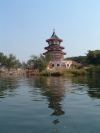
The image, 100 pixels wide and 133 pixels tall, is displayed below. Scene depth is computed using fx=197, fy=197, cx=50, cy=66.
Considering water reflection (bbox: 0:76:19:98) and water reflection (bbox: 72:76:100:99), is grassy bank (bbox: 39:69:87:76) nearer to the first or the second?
water reflection (bbox: 72:76:100:99)

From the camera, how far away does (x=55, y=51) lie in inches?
2485

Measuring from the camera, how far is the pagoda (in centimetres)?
6231

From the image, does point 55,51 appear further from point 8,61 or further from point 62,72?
point 8,61

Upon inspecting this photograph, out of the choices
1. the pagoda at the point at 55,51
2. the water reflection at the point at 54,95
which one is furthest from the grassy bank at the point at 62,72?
the water reflection at the point at 54,95

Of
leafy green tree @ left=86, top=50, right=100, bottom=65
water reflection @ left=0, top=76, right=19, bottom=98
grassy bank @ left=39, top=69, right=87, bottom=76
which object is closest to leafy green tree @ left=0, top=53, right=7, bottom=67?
grassy bank @ left=39, top=69, right=87, bottom=76

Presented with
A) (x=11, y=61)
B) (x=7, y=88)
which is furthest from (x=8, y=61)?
(x=7, y=88)

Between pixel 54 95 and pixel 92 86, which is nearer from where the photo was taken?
pixel 54 95

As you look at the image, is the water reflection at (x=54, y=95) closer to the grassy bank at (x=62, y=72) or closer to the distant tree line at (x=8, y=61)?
the grassy bank at (x=62, y=72)

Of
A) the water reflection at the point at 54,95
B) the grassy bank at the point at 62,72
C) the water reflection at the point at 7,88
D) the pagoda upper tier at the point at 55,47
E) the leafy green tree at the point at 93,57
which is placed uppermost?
the pagoda upper tier at the point at 55,47

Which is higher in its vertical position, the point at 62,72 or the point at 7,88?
the point at 62,72

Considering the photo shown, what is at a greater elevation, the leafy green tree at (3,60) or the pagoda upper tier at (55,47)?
the pagoda upper tier at (55,47)

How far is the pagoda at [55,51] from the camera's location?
2453 inches

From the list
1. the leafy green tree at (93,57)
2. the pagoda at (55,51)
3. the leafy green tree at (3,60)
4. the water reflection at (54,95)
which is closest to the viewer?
the water reflection at (54,95)

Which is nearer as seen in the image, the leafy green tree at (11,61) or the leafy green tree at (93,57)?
the leafy green tree at (93,57)
